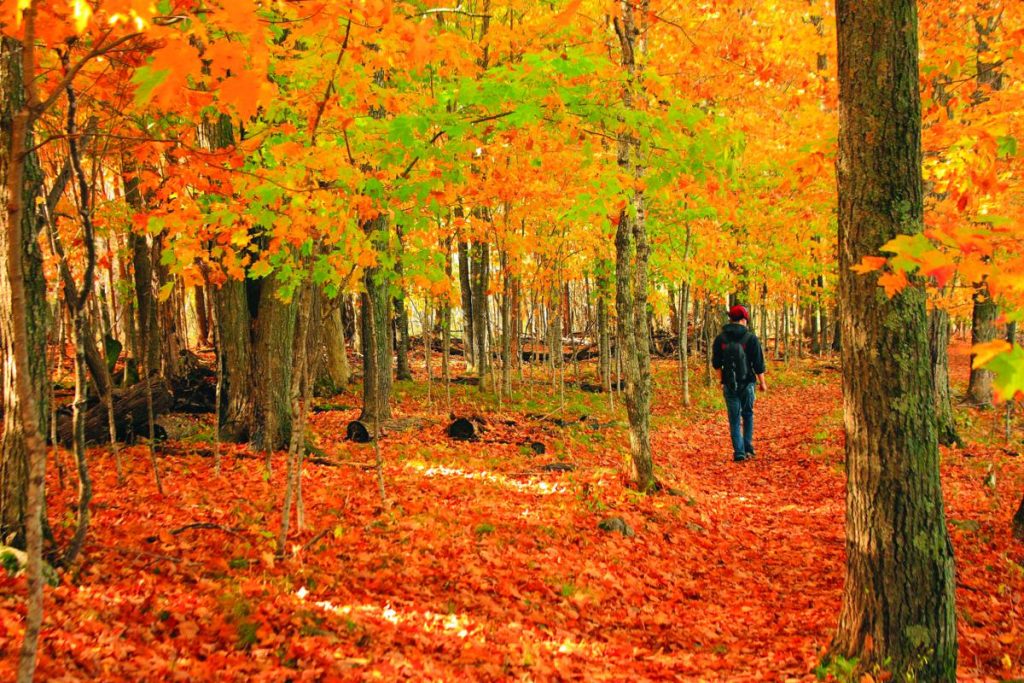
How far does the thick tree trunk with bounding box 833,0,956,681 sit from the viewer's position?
132 inches

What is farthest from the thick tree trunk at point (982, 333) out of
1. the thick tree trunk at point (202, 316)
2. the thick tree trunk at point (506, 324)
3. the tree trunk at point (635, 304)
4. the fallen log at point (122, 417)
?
the thick tree trunk at point (202, 316)

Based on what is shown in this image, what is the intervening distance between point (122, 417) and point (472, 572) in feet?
20.0

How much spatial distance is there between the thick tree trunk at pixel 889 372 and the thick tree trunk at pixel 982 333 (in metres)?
8.02

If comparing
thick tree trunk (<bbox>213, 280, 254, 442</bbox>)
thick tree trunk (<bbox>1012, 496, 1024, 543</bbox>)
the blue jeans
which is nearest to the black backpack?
the blue jeans

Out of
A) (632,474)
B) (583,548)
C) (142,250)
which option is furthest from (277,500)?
(142,250)

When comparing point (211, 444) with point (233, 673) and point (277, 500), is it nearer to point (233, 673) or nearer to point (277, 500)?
point (277, 500)

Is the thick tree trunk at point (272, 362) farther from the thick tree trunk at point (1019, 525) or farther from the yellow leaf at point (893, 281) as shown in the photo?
the thick tree trunk at point (1019, 525)

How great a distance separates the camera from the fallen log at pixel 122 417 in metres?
8.22

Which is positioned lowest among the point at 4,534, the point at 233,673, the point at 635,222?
the point at 233,673

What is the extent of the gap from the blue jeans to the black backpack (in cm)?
11

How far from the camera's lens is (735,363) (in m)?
10.1

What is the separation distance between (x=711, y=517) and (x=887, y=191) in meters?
5.04

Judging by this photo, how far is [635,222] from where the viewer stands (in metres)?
7.91

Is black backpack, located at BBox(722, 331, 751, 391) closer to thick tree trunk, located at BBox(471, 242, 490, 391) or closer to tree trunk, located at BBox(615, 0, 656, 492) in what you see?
tree trunk, located at BBox(615, 0, 656, 492)
